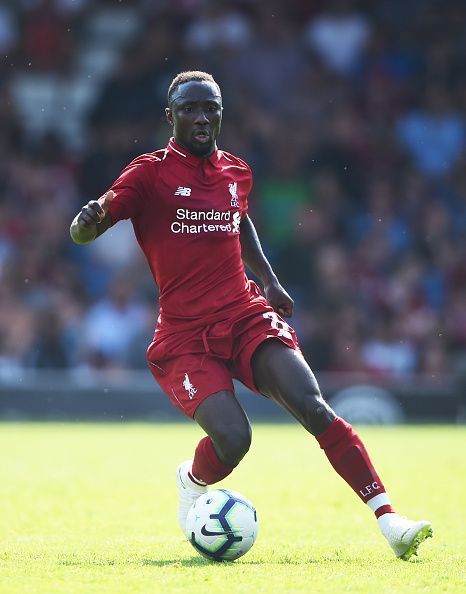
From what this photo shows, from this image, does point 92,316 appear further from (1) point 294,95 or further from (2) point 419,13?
(2) point 419,13

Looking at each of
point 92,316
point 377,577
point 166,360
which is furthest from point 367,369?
point 377,577

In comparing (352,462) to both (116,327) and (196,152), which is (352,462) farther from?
(116,327)

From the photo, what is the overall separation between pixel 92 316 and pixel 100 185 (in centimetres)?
214

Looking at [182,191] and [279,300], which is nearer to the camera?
[182,191]

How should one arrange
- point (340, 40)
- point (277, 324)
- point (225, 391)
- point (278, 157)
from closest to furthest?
1. point (225, 391)
2. point (277, 324)
3. point (278, 157)
4. point (340, 40)

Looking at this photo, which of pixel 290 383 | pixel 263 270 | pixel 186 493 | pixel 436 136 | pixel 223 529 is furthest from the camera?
pixel 436 136

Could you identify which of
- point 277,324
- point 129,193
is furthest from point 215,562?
point 129,193

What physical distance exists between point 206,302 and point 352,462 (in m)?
1.13

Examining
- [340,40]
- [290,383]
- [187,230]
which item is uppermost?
[340,40]

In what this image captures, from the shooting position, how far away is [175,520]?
794 centimetres

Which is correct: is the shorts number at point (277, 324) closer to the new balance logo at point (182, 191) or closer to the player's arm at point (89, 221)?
the new balance logo at point (182, 191)

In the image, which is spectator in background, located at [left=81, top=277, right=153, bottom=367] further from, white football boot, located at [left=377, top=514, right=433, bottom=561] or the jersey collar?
white football boot, located at [left=377, top=514, right=433, bottom=561]

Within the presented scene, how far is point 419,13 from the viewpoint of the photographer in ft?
64.1

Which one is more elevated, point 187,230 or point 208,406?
point 187,230
